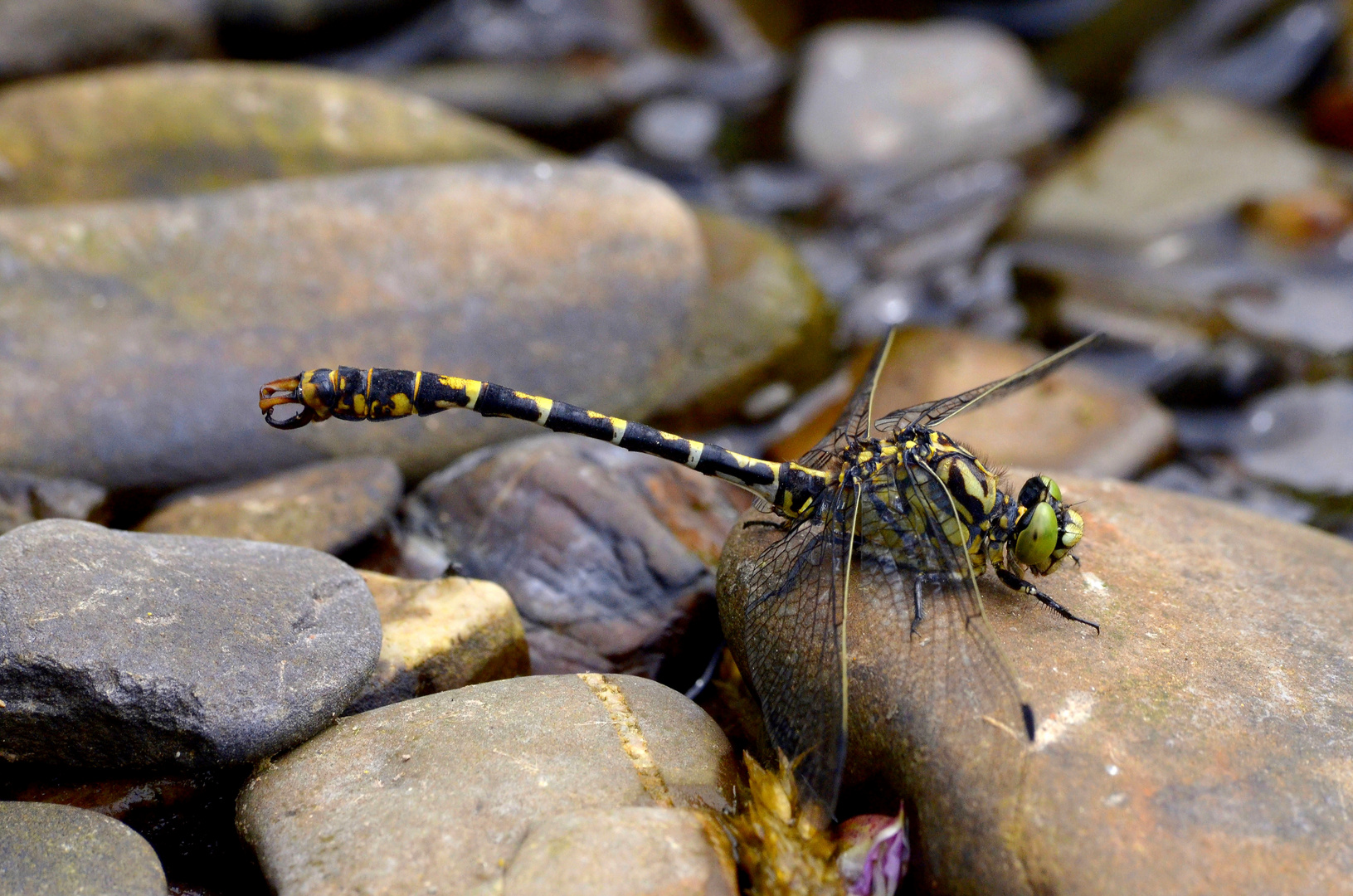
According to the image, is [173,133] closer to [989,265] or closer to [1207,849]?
[989,265]

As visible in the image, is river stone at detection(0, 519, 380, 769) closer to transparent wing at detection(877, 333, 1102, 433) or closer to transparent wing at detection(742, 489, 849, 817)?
transparent wing at detection(742, 489, 849, 817)

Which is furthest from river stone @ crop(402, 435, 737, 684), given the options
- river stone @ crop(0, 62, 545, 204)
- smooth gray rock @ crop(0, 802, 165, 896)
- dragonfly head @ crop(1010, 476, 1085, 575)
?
river stone @ crop(0, 62, 545, 204)

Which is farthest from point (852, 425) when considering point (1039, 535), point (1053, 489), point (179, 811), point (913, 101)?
point (913, 101)

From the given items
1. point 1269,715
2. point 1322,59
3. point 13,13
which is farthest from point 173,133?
point 1322,59

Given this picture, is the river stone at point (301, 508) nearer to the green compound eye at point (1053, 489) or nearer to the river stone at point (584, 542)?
the river stone at point (584, 542)

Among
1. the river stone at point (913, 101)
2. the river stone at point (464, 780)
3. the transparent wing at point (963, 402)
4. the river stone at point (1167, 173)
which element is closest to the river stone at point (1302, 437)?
the river stone at point (1167, 173)

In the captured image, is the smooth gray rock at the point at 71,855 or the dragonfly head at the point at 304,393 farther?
the dragonfly head at the point at 304,393

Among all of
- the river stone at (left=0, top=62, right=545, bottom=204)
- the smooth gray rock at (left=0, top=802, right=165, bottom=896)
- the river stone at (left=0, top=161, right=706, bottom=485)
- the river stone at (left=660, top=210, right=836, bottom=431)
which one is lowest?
the river stone at (left=660, top=210, right=836, bottom=431)
